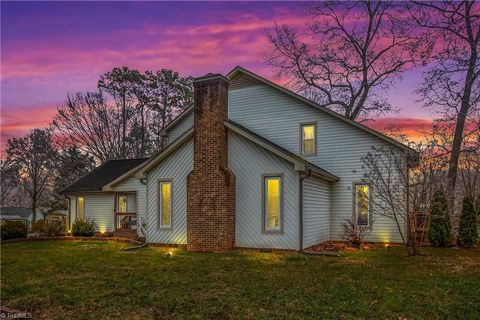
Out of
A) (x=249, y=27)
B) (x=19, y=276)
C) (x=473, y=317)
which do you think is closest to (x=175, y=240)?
(x=19, y=276)

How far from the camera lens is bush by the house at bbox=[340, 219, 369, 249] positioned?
14.3m

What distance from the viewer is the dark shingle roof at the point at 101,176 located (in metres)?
22.4

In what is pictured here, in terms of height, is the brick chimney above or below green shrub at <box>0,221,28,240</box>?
above

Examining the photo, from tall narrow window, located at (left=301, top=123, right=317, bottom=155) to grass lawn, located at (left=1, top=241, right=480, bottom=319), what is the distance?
549cm

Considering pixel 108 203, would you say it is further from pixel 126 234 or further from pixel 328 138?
pixel 328 138

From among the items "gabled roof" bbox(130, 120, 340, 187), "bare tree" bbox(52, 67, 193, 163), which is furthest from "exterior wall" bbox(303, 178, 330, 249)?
"bare tree" bbox(52, 67, 193, 163)

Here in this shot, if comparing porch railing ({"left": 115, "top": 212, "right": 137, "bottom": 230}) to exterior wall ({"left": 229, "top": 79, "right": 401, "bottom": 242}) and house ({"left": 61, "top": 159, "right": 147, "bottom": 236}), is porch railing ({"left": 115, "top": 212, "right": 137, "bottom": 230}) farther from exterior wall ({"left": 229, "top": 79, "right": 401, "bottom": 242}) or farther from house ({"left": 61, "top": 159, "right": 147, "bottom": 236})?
exterior wall ({"left": 229, "top": 79, "right": 401, "bottom": 242})

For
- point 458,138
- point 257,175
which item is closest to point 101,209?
point 257,175

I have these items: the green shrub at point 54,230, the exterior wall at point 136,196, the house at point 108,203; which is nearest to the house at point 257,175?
the exterior wall at point 136,196

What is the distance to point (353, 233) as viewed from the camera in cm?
1446

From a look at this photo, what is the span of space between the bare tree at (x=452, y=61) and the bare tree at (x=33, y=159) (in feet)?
115

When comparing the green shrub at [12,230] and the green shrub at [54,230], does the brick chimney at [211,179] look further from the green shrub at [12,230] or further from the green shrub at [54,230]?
the green shrub at [12,230]

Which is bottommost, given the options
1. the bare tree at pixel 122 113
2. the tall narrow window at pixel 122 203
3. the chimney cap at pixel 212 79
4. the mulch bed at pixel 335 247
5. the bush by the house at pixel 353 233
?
the mulch bed at pixel 335 247

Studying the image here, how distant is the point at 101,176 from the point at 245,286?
18615 mm
